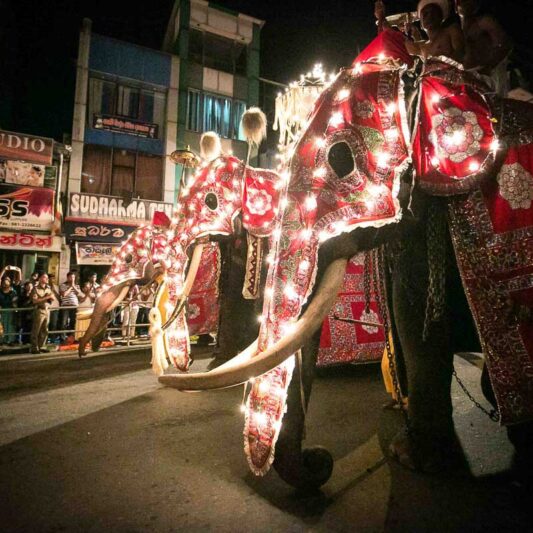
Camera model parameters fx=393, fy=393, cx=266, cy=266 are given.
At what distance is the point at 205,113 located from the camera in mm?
16141

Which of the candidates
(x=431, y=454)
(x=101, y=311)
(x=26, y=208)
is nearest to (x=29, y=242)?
(x=26, y=208)

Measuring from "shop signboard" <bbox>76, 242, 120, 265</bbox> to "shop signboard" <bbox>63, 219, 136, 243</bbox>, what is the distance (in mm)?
174

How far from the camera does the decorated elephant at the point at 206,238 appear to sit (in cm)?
362

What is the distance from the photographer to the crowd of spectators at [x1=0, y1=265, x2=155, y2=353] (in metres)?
7.16

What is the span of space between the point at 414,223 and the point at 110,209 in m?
13.8

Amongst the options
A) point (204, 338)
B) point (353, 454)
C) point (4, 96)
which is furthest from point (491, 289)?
point (4, 96)

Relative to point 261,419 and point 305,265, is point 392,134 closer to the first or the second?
point 305,265

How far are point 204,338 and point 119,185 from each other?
10.00 m

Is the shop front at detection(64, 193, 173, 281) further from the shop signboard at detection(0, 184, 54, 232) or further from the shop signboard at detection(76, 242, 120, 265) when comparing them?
the shop signboard at detection(0, 184, 54, 232)

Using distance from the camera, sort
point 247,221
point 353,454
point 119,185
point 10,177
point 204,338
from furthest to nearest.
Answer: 1. point 119,185
2. point 10,177
3. point 204,338
4. point 247,221
5. point 353,454

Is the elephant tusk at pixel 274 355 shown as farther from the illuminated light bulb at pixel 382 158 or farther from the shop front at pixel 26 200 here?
the shop front at pixel 26 200

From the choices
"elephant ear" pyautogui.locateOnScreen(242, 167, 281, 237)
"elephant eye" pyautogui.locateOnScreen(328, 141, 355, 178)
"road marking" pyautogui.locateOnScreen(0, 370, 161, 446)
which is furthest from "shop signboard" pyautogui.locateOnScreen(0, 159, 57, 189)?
"elephant eye" pyautogui.locateOnScreen(328, 141, 355, 178)

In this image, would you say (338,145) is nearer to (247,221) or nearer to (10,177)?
(247,221)

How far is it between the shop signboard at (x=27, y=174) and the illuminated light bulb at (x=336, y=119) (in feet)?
41.0
